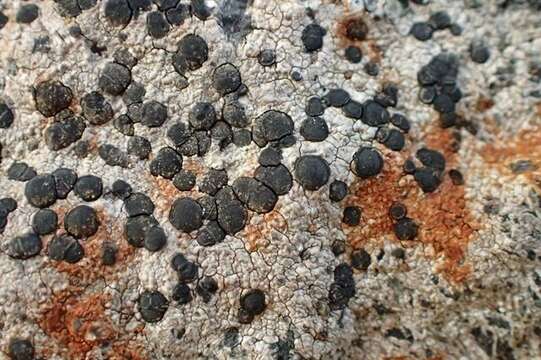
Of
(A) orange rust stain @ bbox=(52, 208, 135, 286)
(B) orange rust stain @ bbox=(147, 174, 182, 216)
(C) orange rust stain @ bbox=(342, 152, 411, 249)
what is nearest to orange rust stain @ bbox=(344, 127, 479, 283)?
(C) orange rust stain @ bbox=(342, 152, 411, 249)

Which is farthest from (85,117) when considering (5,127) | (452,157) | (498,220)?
(498,220)

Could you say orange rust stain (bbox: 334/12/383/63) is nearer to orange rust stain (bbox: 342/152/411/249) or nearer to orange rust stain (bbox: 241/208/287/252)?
→ orange rust stain (bbox: 342/152/411/249)

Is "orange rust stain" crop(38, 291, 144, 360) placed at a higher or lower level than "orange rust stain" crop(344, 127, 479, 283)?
lower

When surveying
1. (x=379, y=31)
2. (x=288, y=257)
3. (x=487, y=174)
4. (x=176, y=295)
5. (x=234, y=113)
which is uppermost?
(x=379, y=31)

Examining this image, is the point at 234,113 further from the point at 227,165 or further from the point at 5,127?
the point at 5,127

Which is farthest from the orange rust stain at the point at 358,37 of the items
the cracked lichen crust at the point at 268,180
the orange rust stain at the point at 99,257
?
the orange rust stain at the point at 99,257

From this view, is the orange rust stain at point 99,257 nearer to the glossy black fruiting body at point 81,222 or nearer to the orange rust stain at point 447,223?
the glossy black fruiting body at point 81,222

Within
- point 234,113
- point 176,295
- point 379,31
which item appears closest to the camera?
point 176,295
